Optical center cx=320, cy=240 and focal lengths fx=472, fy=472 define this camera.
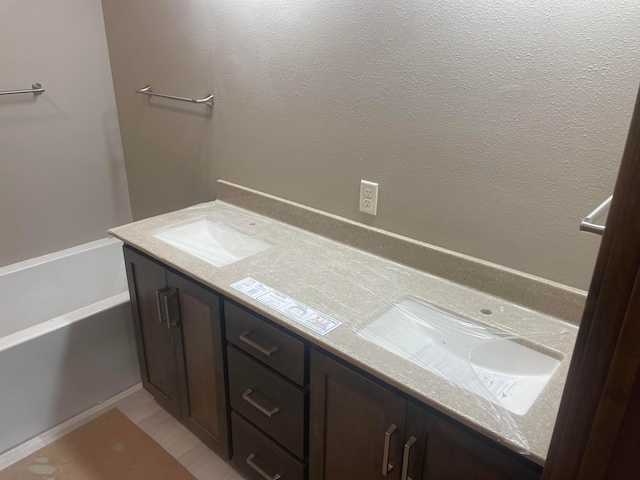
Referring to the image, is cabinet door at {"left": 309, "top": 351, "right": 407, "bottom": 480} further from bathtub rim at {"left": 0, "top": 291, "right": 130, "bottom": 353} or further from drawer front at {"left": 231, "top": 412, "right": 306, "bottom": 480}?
bathtub rim at {"left": 0, "top": 291, "right": 130, "bottom": 353}

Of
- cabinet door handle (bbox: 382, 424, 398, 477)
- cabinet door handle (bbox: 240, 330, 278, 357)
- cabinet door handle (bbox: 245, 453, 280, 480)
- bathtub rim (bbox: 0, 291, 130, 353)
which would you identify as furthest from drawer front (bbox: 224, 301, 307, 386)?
bathtub rim (bbox: 0, 291, 130, 353)

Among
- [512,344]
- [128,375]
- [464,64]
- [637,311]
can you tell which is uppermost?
[464,64]

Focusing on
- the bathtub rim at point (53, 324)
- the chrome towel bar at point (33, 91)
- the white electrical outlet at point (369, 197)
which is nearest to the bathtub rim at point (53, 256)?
the bathtub rim at point (53, 324)

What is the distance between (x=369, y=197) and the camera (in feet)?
5.31

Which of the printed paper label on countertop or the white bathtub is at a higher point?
the printed paper label on countertop

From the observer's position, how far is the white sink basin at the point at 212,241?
178 cm

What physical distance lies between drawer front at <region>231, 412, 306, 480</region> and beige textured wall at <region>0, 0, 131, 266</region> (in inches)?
63.2

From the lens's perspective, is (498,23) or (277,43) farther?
(277,43)

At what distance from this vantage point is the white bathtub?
1.83 meters

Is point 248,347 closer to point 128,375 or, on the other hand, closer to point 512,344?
point 512,344

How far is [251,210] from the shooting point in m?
2.04

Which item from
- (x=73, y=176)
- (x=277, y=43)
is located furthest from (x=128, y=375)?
(x=277, y=43)

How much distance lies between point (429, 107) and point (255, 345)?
86 cm

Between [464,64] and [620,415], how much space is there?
39.6 inches
